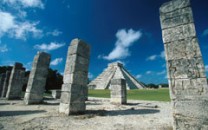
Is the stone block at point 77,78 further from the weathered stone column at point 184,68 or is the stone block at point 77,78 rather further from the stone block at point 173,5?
the stone block at point 173,5

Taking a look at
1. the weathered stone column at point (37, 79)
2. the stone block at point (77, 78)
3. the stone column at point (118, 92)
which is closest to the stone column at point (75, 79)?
the stone block at point (77, 78)

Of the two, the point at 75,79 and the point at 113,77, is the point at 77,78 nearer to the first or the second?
the point at 75,79

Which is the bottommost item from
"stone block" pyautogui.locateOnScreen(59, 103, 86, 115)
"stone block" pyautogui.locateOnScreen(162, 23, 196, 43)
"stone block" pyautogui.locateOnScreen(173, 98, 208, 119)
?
"stone block" pyautogui.locateOnScreen(59, 103, 86, 115)

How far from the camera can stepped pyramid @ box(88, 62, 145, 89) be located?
5583 centimetres

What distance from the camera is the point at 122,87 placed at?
12.0 meters

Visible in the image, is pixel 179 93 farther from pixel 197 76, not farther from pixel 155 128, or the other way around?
pixel 155 128

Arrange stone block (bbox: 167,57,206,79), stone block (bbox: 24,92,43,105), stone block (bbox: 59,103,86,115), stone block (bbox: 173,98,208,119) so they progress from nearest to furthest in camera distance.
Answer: stone block (bbox: 173,98,208,119) → stone block (bbox: 167,57,206,79) → stone block (bbox: 59,103,86,115) → stone block (bbox: 24,92,43,105)

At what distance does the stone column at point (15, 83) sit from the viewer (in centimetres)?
1268

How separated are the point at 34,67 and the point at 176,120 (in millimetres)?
9697

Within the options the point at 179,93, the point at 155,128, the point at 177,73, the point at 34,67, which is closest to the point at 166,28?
the point at 177,73

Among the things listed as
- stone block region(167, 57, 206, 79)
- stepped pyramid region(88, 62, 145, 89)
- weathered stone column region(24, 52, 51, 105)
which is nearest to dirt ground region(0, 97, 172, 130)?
stone block region(167, 57, 206, 79)

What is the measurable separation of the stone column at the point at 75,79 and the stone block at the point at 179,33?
4168 millimetres

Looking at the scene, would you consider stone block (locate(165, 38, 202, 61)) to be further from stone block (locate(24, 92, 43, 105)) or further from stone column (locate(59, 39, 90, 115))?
stone block (locate(24, 92, 43, 105))

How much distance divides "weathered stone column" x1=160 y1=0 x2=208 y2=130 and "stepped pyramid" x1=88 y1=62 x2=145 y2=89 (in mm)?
49687
